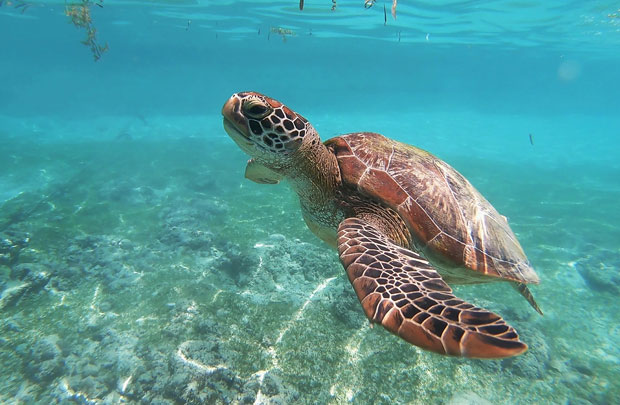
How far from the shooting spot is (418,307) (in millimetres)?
1492

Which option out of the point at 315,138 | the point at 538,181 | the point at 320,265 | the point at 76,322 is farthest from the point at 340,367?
the point at 538,181

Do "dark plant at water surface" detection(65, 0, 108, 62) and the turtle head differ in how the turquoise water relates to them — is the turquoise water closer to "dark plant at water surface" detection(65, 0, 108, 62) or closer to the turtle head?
the turtle head

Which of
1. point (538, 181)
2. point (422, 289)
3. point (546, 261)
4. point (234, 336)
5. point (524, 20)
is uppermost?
point (524, 20)

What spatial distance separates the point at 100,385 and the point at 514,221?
36.4 feet

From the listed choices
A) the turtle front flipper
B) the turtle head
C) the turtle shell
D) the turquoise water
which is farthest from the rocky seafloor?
the turtle head

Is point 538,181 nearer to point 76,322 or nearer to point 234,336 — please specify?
point 234,336

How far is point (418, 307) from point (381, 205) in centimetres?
134

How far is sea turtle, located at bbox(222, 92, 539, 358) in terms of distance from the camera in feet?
6.54

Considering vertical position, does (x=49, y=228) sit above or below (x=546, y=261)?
below

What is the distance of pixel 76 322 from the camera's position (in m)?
4.72

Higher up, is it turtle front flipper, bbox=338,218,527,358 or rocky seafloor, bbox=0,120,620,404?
turtle front flipper, bbox=338,218,527,358

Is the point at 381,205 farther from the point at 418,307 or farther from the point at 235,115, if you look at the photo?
the point at 235,115

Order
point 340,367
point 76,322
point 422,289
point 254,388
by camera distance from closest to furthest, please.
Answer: point 422,289 < point 254,388 < point 340,367 < point 76,322

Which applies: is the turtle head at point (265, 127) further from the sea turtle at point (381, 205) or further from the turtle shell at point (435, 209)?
the turtle shell at point (435, 209)
